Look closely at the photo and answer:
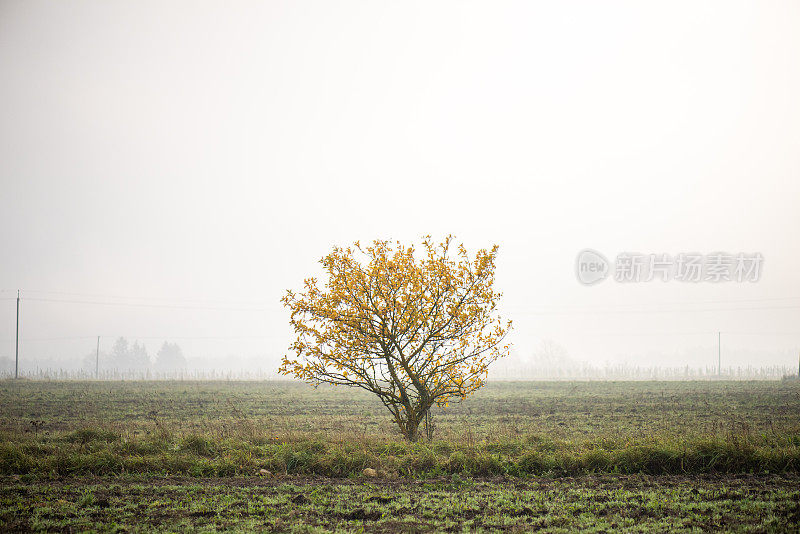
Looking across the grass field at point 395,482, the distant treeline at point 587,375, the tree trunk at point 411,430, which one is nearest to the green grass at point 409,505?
the grass field at point 395,482

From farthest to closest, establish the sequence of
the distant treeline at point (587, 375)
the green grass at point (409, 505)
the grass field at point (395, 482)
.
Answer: the distant treeline at point (587, 375), the grass field at point (395, 482), the green grass at point (409, 505)

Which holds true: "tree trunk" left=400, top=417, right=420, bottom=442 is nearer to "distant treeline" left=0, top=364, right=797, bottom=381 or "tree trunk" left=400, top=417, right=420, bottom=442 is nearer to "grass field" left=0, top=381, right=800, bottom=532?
"grass field" left=0, top=381, right=800, bottom=532

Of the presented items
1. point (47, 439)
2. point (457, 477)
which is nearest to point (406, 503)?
point (457, 477)

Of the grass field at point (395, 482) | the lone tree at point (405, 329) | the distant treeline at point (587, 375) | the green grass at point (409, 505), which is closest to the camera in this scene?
the green grass at point (409, 505)

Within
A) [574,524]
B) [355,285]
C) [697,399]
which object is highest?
[355,285]

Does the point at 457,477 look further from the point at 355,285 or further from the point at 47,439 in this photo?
the point at 47,439


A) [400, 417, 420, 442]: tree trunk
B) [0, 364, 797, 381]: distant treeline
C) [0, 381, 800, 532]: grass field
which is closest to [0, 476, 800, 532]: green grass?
[0, 381, 800, 532]: grass field

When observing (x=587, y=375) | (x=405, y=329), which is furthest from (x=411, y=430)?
(x=587, y=375)

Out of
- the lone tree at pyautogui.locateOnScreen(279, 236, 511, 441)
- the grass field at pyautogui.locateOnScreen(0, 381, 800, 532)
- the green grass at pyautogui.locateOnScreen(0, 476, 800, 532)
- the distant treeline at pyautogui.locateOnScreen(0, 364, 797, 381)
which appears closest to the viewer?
the green grass at pyautogui.locateOnScreen(0, 476, 800, 532)

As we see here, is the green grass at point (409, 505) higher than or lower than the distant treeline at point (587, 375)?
higher

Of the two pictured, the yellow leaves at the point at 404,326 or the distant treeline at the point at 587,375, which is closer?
the yellow leaves at the point at 404,326

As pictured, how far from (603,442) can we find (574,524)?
6206 millimetres

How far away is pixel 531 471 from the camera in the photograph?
1359 cm

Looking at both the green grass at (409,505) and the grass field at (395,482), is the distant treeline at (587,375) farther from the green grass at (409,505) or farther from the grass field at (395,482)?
the green grass at (409,505)
